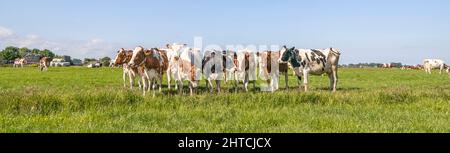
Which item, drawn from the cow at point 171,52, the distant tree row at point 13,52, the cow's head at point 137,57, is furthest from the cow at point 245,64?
the distant tree row at point 13,52

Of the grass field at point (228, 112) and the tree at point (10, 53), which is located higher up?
the tree at point (10, 53)

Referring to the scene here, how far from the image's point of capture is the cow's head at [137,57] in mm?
15938

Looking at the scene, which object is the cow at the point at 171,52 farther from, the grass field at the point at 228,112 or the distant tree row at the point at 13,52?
the distant tree row at the point at 13,52

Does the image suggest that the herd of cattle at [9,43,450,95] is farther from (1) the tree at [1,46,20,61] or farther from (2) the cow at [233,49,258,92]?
(1) the tree at [1,46,20,61]

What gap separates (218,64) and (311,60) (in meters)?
4.15

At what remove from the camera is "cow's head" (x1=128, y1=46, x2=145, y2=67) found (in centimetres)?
1594

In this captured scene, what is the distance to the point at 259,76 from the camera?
19797mm

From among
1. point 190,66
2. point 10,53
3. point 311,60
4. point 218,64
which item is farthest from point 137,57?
point 10,53

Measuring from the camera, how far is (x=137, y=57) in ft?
52.5

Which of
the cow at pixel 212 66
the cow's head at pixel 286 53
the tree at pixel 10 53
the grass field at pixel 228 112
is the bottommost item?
the grass field at pixel 228 112

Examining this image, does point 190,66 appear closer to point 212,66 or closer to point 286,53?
point 212,66
